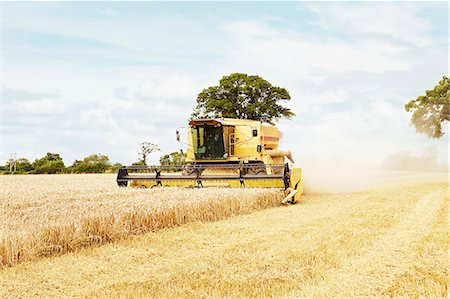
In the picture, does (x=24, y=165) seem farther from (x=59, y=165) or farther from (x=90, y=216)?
(x=90, y=216)

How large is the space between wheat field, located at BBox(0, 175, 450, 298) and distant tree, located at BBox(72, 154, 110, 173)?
24865 mm

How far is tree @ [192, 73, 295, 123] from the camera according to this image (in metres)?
41.1

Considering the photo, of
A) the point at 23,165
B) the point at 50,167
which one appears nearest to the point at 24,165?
the point at 23,165

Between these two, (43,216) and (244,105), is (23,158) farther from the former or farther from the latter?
(43,216)

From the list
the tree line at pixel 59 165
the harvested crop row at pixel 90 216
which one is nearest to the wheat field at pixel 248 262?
the harvested crop row at pixel 90 216

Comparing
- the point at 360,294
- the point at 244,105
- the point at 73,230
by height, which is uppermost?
the point at 244,105

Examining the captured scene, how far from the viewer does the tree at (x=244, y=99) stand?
1617 inches

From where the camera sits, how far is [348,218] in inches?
382

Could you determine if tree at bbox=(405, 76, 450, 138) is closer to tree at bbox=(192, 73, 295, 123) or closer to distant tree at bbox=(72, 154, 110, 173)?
tree at bbox=(192, 73, 295, 123)

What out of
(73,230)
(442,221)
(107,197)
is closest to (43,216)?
(73,230)

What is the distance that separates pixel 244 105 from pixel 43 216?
115 ft

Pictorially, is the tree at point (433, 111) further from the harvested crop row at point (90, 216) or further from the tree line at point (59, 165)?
the harvested crop row at point (90, 216)

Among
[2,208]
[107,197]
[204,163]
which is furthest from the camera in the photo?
[204,163]

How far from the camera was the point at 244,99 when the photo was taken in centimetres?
4169
